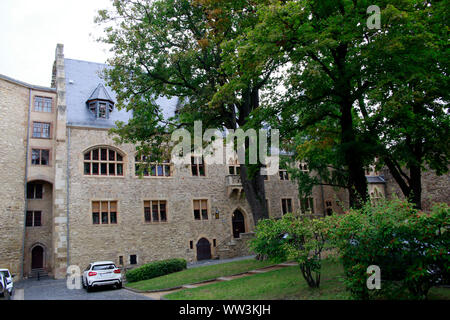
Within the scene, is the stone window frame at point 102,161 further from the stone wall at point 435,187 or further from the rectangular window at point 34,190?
the stone wall at point 435,187

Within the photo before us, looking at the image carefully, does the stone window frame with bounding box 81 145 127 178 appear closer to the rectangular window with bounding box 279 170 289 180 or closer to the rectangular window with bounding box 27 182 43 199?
the rectangular window with bounding box 27 182 43 199

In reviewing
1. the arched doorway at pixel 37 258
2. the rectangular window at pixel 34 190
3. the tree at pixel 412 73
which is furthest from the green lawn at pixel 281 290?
the rectangular window at pixel 34 190

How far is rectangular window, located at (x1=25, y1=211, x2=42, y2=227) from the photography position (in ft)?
82.6

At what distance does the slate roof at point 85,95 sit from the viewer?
25.3 metres

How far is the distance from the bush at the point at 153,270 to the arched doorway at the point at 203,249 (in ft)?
23.3

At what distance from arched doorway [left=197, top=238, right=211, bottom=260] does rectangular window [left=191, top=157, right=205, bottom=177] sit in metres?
5.36

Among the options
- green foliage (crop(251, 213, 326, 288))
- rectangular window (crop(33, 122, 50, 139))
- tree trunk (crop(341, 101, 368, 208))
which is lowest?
green foliage (crop(251, 213, 326, 288))

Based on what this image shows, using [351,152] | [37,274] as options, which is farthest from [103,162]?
[351,152]

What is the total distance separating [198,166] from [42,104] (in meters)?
13.0

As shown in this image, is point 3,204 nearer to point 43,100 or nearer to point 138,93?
point 43,100

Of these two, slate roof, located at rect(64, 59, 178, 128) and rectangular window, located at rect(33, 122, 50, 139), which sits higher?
slate roof, located at rect(64, 59, 178, 128)

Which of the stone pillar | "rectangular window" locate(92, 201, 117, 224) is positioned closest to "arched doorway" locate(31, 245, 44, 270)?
the stone pillar
